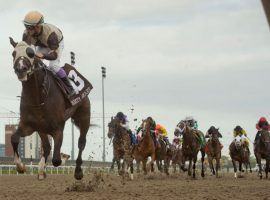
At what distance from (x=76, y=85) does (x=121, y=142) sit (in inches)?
410

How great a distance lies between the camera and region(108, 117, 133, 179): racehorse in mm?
20375

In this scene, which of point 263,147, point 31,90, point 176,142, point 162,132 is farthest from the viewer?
point 176,142

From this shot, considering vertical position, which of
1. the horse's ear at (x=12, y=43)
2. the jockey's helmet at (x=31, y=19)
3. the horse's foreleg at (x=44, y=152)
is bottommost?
the horse's foreleg at (x=44, y=152)

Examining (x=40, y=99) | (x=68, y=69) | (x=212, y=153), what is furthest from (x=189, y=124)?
(x=40, y=99)

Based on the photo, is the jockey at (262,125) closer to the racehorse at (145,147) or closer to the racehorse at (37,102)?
the racehorse at (145,147)

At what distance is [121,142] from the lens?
20.9 m

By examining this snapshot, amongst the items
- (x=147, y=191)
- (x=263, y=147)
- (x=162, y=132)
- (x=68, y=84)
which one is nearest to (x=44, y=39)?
(x=68, y=84)

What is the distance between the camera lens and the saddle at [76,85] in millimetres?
10031

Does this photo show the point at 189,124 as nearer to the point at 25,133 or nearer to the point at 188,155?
the point at 188,155

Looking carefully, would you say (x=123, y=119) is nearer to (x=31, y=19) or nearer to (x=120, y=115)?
(x=120, y=115)

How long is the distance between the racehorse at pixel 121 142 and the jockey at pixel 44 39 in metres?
10.3

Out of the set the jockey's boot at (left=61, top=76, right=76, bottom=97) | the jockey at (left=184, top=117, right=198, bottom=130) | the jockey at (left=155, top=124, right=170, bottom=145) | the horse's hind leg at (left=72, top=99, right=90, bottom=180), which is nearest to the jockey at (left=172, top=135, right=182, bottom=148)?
the jockey at (left=155, top=124, right=170, bottom=145)

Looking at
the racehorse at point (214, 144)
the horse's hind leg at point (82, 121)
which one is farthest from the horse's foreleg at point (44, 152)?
the racehorse at point (214, 144)

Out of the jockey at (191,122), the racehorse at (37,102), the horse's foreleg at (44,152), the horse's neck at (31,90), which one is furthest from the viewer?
the jockey at (191,122)
